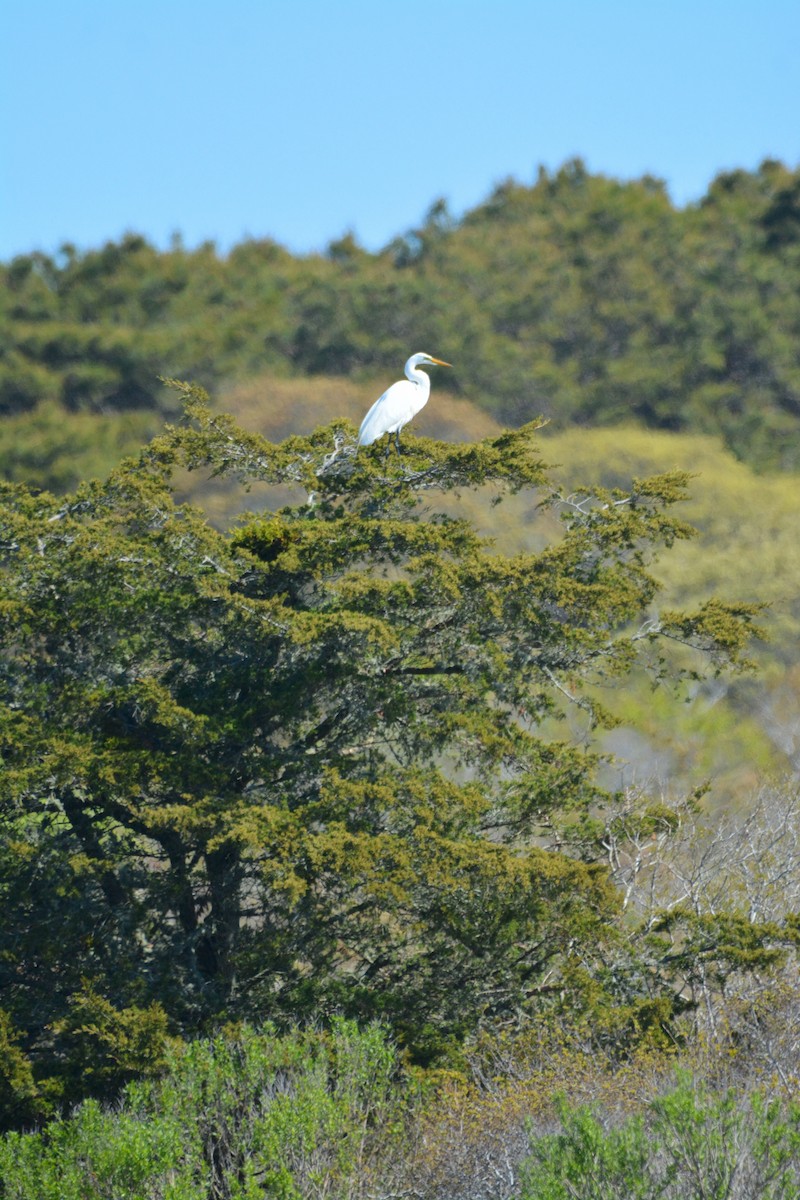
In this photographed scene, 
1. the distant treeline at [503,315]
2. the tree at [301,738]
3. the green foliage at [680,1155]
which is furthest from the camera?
the distant treeline at [503,315]

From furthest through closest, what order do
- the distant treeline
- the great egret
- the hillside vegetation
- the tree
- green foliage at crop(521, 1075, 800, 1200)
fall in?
the distant treeline < the great egret < the tree < the hillside vegetation < green foliage at crop(521, 1075, 800, 1200)

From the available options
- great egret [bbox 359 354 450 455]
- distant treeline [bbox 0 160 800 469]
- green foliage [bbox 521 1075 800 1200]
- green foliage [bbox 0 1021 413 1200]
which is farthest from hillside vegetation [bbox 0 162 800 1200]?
distant treeline [bbox 0 160 800 469]

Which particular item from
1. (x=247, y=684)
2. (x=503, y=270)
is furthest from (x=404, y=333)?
(x=247, y=684)

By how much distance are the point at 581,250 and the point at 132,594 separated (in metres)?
38.5

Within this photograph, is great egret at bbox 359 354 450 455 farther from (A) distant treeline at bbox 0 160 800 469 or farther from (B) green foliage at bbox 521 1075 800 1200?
(A) distant treeline at bbox 0 160 800 469

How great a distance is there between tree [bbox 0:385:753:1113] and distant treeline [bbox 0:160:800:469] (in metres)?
27.4

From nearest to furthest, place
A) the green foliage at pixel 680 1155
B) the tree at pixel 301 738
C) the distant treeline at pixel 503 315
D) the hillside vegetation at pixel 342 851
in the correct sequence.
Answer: the green foliage at pixel 680 1155 < the hillside vegetation at pixel 342 851 < the tree at pixel 301 738 < the distant treeline at pixel 503 315

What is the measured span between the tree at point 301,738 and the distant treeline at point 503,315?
89.9 feet

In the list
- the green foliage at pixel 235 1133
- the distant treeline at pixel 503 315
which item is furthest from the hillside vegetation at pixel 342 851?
the distant treeline at pixel 503 315

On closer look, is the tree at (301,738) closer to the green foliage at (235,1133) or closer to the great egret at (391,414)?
the great egret at (391,414)

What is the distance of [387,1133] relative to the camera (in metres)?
9.86

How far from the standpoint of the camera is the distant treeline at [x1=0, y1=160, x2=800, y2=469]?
140 ft

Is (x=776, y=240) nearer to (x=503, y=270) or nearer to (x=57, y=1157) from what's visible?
(x=503, y=270)

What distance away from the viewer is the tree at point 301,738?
12617 mm
